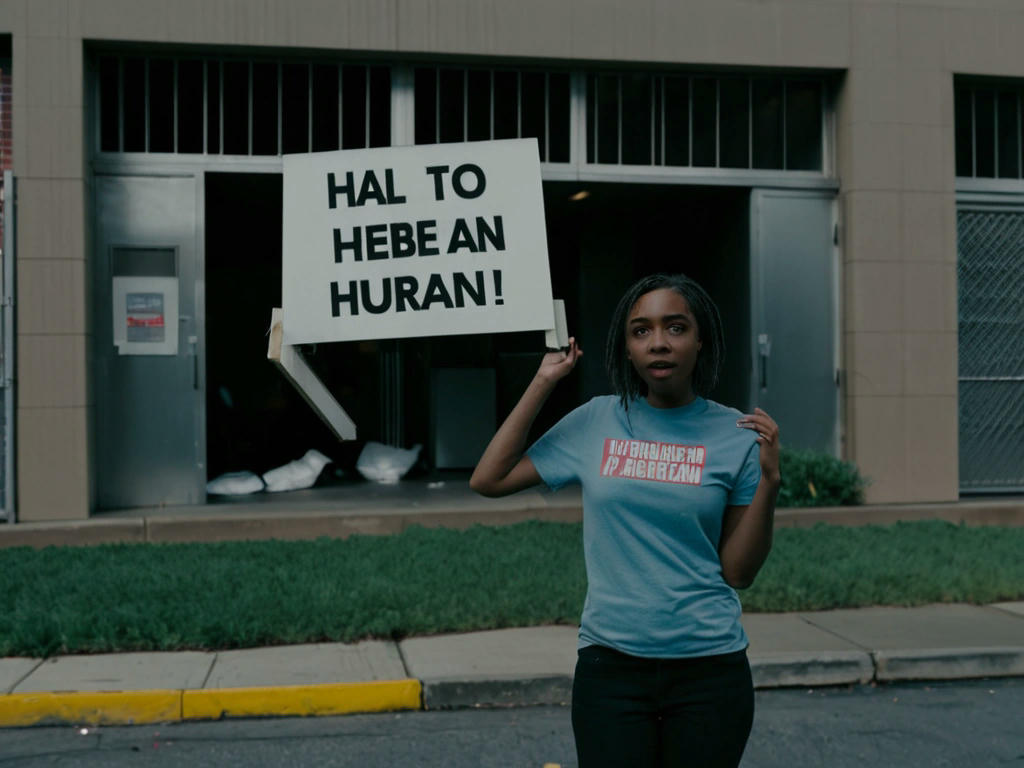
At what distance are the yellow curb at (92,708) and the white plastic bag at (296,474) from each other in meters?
6.33

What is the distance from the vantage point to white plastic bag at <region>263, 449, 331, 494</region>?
479 inches

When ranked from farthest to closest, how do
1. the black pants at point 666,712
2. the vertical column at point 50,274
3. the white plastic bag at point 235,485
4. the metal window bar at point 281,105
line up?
the white plastic bag at point 235,485 → the metal window bar at point 281,105 → the vertical column at point 50,274 → the black pants at point 666,712

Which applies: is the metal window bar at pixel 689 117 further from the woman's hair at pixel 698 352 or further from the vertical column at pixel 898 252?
the woman's hair at pixel 698 352

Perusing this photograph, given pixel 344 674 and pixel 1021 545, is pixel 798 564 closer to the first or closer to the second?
pixel 1021 545

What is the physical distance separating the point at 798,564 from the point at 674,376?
244 inches

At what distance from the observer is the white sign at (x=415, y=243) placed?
9.52 ft

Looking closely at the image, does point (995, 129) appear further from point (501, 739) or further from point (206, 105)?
point (501, 739)

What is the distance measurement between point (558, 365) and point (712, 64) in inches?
349

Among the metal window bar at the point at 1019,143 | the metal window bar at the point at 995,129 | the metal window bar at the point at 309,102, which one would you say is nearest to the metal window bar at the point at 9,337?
the metal window bar at the point at 309,102

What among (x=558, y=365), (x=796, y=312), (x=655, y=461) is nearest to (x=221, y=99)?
(x=796, y=312)

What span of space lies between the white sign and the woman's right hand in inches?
4.2

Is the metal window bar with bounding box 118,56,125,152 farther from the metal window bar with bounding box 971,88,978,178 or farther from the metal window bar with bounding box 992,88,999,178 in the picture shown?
the metal window bar with bounding box 992,88,999,178

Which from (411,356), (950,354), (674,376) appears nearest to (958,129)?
(950,354)

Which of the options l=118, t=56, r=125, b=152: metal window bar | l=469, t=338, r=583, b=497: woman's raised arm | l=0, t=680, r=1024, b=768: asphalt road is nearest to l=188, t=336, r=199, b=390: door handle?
l=118, t=56, r=125, b=152: metal window bar
